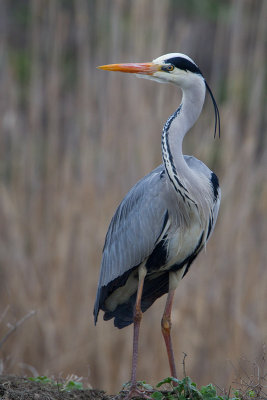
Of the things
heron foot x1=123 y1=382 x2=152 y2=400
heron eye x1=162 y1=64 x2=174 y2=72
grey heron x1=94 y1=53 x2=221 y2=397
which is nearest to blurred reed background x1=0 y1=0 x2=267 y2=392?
grey heron x1=94 y1=53 x2=221 y2=397

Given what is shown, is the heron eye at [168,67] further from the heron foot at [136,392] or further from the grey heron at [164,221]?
the heron foot at [136,392]

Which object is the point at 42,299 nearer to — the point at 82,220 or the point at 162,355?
the point at 82,220

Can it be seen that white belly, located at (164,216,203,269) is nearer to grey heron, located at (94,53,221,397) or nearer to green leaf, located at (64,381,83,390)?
grey heron, located at (94,53,221,397)

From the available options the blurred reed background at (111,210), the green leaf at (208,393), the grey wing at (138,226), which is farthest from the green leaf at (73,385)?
the blurred reed background at (111,210)

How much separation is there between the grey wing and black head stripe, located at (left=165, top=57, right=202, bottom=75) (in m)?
0.51

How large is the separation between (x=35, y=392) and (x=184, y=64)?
5.23ft

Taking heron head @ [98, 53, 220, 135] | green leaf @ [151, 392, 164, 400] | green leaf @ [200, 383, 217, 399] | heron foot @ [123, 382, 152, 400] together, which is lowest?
heron foot @ [123, 382, 152, 400]

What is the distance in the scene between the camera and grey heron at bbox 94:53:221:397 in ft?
10.5

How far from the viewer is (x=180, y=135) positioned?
3.15 m

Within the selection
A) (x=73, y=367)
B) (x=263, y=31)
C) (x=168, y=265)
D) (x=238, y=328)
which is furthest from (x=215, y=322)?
(x=263, y=31)

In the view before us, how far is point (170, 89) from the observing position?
471cm

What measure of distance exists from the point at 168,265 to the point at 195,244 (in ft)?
0.56

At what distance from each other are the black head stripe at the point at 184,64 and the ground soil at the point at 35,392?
1.50 metres

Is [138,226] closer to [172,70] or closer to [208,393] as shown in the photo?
[172,70]
